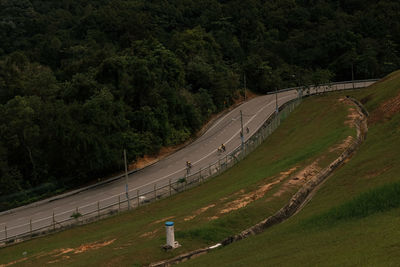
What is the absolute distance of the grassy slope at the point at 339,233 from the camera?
19375 mm

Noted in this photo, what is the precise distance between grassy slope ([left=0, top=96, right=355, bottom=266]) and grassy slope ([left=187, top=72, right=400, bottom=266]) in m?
2.74

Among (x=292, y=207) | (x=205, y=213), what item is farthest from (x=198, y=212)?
(x=292, y=207)

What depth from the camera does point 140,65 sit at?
7862 cm

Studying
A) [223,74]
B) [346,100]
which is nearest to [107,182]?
[346,100]

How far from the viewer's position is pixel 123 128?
A: 235ft

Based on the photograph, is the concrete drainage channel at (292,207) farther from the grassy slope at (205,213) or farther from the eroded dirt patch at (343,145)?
the grassy slope at (205,213)

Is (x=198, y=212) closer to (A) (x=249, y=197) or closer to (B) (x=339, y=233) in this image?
(A) (x=249, y=197)

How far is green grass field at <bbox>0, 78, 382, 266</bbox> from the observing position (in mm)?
26188

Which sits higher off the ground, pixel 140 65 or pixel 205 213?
pixel 140 65

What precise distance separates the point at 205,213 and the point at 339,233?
12574 millimetres

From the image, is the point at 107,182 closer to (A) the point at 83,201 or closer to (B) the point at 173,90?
(A) the point at 83,201

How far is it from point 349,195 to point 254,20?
→ 114 m

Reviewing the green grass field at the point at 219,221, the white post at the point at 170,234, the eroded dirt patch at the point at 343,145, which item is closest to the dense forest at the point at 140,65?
the green grass field at the point at 219,221

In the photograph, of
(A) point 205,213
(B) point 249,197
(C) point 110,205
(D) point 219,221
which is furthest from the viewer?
(C) point 110,205
